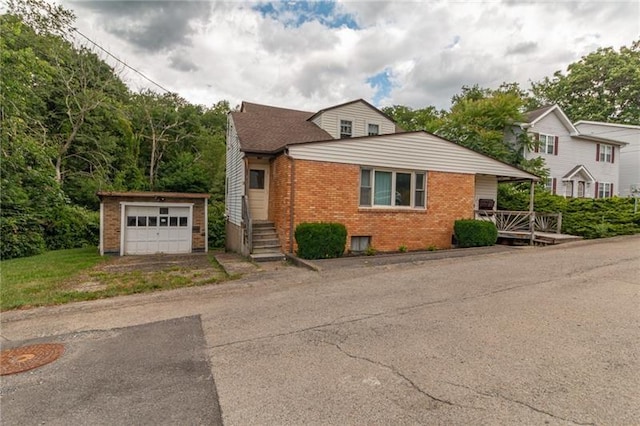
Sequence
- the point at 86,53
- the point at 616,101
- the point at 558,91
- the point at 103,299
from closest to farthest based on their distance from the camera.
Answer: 1. the point at 103,299
2. the point at 86,53
3. the point at 616,101
4. the point at 558,91

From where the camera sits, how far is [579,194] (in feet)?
80.2

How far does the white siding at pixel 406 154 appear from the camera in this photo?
34.7 ft

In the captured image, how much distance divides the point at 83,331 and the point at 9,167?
30.2ft

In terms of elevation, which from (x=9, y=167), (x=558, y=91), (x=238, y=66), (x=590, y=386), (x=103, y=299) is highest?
(x=558, y=91)

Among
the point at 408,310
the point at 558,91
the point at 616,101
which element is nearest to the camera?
the point at 408,310

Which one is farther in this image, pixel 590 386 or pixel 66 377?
pixel 66 377

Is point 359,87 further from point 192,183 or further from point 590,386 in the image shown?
Answer: point 590,386

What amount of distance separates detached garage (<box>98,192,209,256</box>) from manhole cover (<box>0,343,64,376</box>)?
12.1 m

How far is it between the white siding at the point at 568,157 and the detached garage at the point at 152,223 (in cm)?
2167

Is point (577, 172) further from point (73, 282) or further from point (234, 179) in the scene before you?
point (73, 282)

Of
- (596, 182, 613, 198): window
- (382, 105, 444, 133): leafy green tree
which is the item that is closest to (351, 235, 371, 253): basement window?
(596, 182, 613, 198): window

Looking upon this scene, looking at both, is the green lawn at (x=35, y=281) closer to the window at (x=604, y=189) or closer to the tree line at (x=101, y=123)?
the tree line at (x=101, y=123)

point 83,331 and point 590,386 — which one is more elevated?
point 590,386

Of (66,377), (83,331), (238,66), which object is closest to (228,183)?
(238,66)
